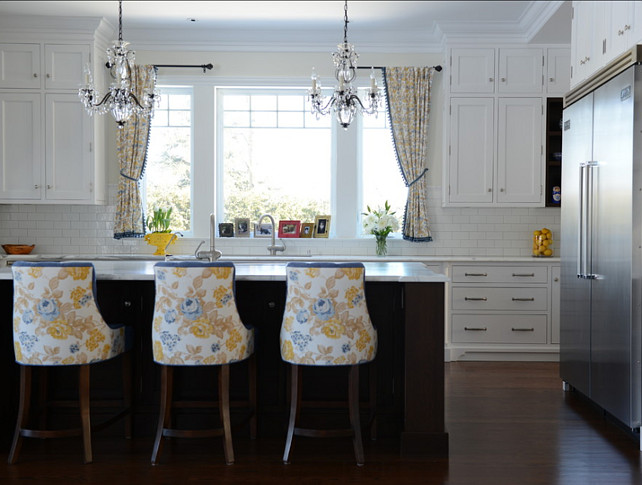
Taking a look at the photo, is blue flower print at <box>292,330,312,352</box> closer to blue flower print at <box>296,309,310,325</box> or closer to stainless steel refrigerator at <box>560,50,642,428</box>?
blue flower print at <box>296,309,310,325</box>

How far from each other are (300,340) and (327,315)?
188mm

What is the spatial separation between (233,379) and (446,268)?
2783 mm

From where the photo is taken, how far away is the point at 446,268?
6.04m

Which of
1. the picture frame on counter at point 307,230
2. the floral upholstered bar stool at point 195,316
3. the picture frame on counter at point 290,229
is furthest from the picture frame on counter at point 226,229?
the floral upholstered bar stool at point 195,316

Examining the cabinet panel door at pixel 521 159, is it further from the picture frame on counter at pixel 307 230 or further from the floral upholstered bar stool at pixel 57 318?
the floral upholstered bar stool at pixel 57 318

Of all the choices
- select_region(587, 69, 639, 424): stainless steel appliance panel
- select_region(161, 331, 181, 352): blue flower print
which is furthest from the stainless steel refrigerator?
select_region(161, 331, 181, 352): blue flower print

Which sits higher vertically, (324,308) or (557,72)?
(557,72)

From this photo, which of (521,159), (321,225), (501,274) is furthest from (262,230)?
(521,159)

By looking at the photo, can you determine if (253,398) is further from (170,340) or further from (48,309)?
(48,309)

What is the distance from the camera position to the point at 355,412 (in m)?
3.38

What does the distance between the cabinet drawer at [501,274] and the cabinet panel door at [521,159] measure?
2.21 feet

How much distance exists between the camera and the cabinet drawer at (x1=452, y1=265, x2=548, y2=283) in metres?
6.00

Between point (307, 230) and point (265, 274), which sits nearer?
point (265, 274)

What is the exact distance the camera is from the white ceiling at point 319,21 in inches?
222
